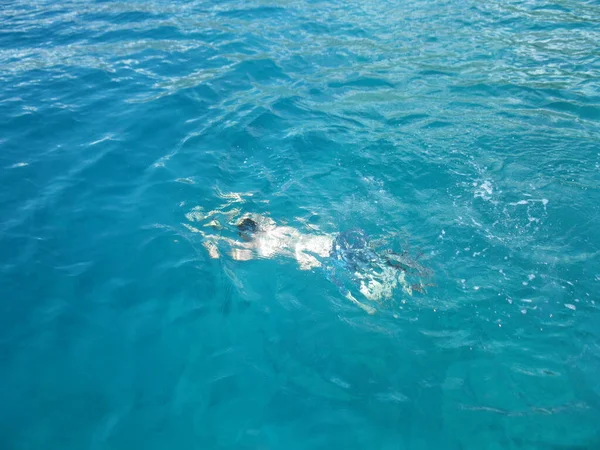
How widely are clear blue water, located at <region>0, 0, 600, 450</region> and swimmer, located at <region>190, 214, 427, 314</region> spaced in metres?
0.15

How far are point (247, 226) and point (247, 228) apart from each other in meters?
0.03

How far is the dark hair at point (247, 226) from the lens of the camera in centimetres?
584

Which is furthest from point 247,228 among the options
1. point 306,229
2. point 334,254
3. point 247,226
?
point 334,254

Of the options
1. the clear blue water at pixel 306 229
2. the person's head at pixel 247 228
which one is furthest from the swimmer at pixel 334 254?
the clear blue water at pixel 306 229

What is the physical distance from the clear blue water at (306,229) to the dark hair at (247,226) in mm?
365

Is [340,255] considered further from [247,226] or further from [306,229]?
[247,226]

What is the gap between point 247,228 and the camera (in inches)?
230

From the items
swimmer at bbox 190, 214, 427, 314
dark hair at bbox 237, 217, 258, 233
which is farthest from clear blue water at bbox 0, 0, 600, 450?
dark hair at bbox 237, 217, 258, 233

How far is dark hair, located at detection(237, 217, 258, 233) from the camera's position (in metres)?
5.84

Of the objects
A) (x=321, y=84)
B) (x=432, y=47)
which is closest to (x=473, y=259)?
(x=321, y=84)

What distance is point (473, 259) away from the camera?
5094mm

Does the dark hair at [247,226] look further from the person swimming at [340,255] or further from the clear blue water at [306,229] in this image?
the clear blue water at [306,229]

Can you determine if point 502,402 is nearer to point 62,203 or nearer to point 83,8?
point 62,203

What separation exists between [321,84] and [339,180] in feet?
11.8
